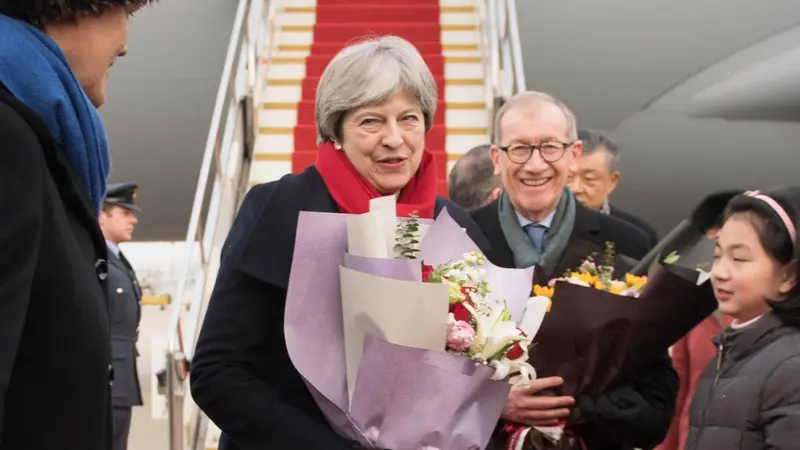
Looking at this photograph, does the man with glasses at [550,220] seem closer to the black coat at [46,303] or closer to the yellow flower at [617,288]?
the yellow flower at [617,288]

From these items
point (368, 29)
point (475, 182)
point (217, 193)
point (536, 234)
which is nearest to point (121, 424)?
point (217, 193)

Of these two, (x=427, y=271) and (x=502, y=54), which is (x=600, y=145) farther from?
(x=502, y=54)

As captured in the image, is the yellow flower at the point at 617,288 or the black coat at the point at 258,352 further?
the yellow flower at the point at 617,288

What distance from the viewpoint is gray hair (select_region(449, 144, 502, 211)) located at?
3.20 m

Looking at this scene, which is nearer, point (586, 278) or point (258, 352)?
point (258, 352)

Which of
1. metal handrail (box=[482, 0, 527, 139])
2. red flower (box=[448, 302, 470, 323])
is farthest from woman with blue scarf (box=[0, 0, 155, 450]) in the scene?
metal handrail (box=[482, 0, 527, 139])

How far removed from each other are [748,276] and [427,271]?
0.98 metres

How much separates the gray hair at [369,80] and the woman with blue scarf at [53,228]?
1.51 ft

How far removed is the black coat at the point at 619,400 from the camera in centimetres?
195

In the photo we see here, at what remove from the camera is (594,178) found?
3660mm

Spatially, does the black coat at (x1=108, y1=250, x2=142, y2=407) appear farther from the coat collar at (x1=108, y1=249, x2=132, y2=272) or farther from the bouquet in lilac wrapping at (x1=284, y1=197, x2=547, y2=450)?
the bouquet in lilac wrapping at (x1=284, y1=197, x2=547, y2=450)

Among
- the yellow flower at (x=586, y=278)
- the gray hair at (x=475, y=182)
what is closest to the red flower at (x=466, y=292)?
the yellow flower at (x=586, y=278)

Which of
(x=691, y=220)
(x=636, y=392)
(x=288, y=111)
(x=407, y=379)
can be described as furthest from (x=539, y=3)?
(x=407, y=379)

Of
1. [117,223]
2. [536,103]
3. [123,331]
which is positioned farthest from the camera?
[117,223]
